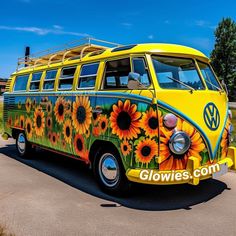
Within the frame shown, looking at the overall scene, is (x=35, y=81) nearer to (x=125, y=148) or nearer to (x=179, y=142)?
(x=125, y=148)

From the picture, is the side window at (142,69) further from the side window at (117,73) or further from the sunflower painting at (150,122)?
the sunflower painting at (150,122)

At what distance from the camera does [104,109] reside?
5867mm

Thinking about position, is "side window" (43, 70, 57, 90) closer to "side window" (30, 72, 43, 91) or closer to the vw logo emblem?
"side window" (30, 72, 43, 91)

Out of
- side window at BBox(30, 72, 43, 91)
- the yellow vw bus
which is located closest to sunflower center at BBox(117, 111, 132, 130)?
the yellow vw bus

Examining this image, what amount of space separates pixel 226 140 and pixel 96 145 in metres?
2.34

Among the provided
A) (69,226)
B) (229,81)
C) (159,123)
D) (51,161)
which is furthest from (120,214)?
(229,81)

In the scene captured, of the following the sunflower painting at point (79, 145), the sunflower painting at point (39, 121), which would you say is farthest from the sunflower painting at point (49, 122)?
the sunflower painting at point (79, 145)

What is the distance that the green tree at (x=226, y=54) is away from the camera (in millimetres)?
40719

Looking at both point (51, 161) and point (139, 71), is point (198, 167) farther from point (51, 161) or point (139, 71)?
point (51, 161)

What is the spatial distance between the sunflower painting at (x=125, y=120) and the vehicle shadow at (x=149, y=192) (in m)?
1.00

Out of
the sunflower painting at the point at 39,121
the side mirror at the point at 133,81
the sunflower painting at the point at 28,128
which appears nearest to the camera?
the side mirror at the point at 133,81

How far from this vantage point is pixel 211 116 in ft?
18.1

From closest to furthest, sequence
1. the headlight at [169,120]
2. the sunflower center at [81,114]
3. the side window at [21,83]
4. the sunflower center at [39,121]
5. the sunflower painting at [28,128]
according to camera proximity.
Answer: the headlight at [169,120] → the sunflower center at [81,114] → the sunflower center at [39,121] → the sunflower painting at [28,128] → the side window at [21,83]

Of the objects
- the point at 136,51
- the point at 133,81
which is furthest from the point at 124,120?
the point at 136,51
